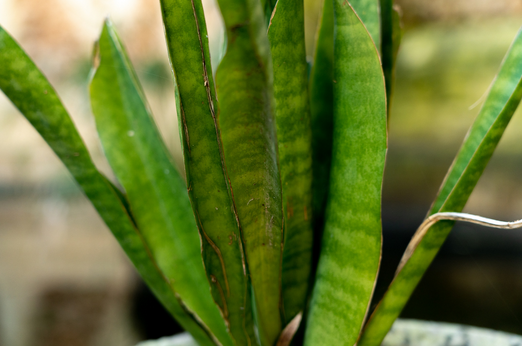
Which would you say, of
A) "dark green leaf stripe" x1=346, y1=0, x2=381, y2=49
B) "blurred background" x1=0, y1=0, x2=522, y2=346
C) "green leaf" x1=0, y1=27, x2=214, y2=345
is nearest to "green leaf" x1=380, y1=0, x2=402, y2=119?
"dark green leaf stripe" x1=346, y1=0, x2=381, y2=49

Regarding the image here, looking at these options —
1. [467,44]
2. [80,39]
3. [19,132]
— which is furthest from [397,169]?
[19,132]

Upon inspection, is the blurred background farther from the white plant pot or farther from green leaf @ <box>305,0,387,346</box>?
green leaf @ <box>305,0,387,346</box>

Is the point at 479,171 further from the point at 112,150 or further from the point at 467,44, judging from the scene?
the point at 467,44

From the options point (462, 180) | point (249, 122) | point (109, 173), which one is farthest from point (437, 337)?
point (109, 173)

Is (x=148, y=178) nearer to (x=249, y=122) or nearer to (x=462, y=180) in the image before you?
(x=249, y=122)

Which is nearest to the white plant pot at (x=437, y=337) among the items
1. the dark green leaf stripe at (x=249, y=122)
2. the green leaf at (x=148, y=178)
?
the green leaf at (x=148, y=178)

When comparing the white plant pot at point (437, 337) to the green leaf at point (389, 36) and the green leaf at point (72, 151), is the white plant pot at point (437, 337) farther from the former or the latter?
the green leaf at point (389, 36)
